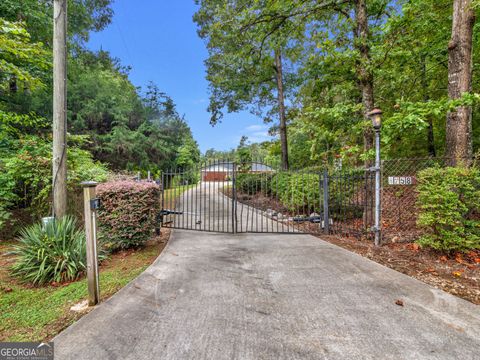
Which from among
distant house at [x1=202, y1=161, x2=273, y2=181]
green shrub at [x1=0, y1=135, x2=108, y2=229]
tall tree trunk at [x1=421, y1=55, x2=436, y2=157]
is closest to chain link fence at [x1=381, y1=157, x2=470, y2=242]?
distant house at [x1=202, y1=161, x2=273, y2=181]

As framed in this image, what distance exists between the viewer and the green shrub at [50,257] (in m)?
2.92

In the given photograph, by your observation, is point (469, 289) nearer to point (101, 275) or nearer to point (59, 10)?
point (101, 275)

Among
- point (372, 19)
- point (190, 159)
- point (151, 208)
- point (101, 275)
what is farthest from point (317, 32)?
point (190, 159)

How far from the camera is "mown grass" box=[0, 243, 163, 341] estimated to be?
195 centimetres

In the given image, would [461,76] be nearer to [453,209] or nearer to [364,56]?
[364,56]

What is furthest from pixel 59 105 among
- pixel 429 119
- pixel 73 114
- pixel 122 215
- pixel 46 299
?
pixel 73 114

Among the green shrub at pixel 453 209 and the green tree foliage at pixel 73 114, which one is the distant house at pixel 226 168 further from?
the green shrub at pixel 453 209

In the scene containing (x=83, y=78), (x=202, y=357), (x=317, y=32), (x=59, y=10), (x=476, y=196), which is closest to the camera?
(x=202, y=357)

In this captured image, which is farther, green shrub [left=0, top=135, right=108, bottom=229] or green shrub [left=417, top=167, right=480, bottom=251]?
green shrub [left=0, top=135, right=108, bottom=229]

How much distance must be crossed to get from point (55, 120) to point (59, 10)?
1.81 m

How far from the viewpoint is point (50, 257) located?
302 cm

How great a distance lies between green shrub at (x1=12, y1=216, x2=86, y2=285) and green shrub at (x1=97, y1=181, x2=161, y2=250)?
0.55 meters

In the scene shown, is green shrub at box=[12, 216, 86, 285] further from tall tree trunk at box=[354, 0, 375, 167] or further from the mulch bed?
tall tree trunk at box=[354, 0, 375, 167]

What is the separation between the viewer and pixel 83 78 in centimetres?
1294
